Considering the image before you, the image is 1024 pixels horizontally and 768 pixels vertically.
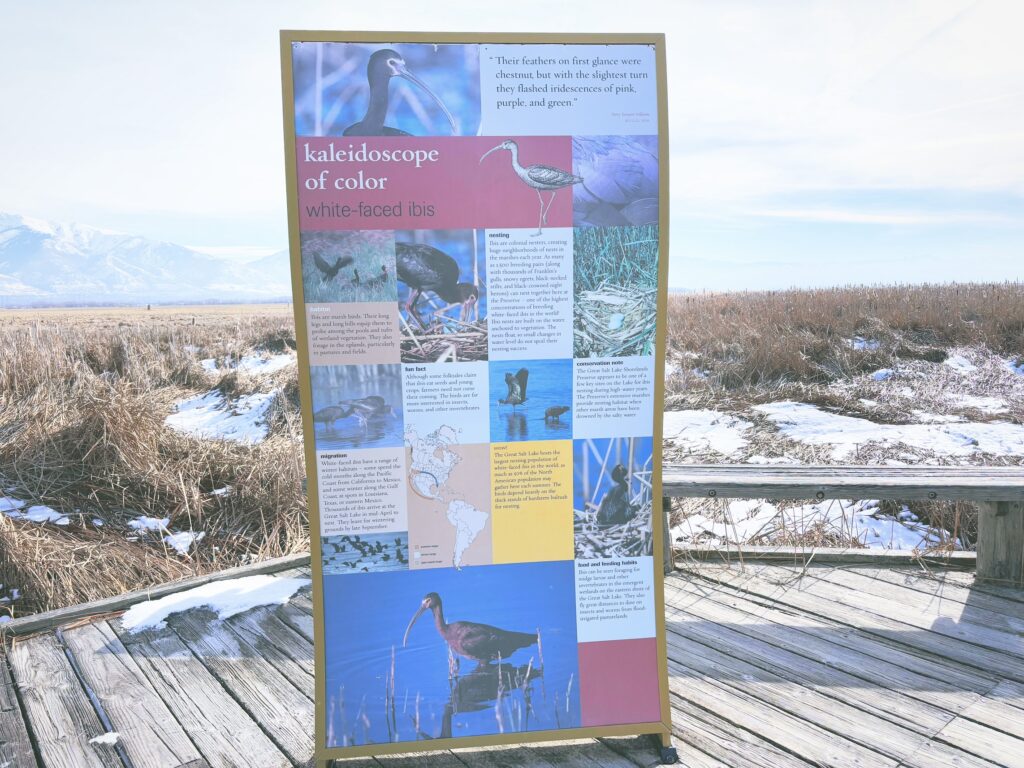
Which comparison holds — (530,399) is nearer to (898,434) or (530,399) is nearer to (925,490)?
(925,490)

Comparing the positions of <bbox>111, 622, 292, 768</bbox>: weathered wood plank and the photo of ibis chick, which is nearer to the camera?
the photo of ibis chick

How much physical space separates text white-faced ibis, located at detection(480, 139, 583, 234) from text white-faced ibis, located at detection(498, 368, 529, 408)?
0.40 m

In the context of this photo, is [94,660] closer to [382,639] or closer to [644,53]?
[382,639]

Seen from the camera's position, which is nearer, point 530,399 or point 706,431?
point 530,399

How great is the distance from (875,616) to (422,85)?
280 cm

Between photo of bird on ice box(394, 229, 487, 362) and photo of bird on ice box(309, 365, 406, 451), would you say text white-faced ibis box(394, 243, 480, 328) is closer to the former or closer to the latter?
photo of bird on ice box(394, 229, 487, 362)

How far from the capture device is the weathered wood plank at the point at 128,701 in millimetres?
2195

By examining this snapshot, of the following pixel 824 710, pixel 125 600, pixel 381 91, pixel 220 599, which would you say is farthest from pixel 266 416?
pixel 824 710

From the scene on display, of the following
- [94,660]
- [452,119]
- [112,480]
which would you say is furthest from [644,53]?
[112,480]

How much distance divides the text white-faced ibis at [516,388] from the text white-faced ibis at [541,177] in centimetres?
40

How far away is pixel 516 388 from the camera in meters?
1.98

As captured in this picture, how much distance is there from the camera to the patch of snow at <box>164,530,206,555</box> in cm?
409

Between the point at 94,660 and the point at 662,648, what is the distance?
2.25m

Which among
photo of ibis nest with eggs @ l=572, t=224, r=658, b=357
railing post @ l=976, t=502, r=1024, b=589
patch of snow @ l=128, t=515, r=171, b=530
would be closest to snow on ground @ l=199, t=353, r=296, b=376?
patch of snow @ l=128, t=515, r=171, b=530
